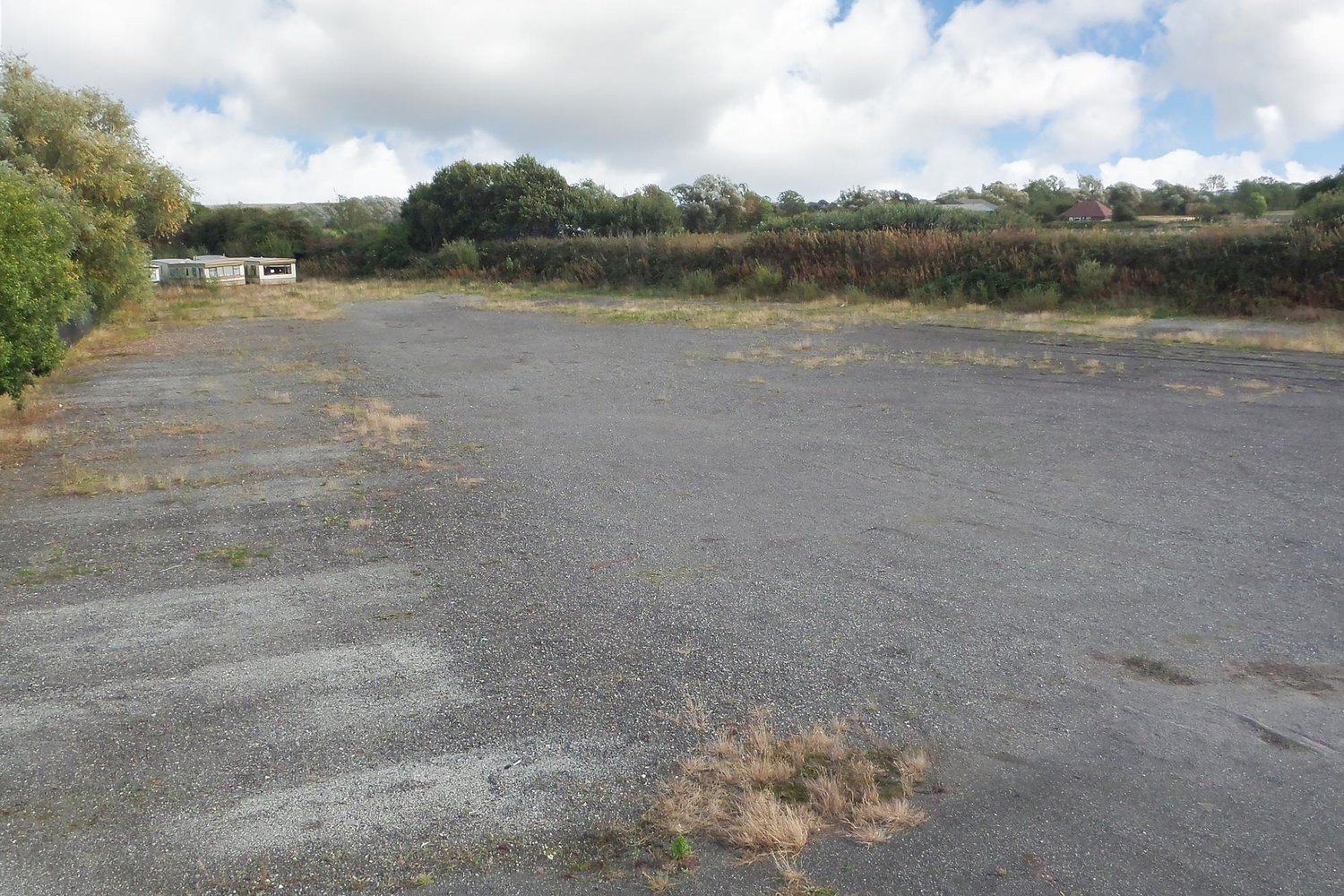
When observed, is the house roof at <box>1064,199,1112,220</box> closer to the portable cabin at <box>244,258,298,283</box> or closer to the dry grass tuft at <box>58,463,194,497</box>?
the portable cabin at <box>244,258,298,283</box>

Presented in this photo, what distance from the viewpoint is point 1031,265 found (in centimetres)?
2494

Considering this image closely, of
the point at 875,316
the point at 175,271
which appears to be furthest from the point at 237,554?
the point at 175,271

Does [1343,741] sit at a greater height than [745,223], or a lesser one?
lesser

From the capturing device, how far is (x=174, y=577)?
5891mm

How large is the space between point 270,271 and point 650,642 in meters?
45.0

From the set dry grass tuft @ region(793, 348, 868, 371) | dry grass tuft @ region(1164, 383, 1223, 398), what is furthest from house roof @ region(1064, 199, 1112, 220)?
dry grass tuft @ region(1164, 383, 1223, 398)

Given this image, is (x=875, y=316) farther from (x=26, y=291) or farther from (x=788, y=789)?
(x=788, y=789)

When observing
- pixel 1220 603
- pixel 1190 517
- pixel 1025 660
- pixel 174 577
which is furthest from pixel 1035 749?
pixel 174 577

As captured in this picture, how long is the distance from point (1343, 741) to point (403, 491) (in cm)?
642

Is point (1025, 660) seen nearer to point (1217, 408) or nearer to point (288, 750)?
point (288, 750)

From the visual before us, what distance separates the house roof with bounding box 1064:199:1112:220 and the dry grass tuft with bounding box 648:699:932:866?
54.7 meters

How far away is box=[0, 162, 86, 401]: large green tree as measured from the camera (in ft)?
30.7

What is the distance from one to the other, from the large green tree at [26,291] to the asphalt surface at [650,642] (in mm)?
904

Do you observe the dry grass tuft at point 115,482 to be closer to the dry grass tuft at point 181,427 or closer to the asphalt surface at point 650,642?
the asphalt surface at point 650,642
